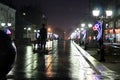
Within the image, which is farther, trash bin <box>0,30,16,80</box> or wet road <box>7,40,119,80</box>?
wet road <box>7,40,119,80</box>

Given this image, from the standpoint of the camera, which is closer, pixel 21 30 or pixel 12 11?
pixel 12 11

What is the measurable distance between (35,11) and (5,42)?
17334cm

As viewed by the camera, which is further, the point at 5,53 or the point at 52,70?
the point at 52,70

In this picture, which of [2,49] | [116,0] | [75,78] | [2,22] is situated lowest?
[75,78]

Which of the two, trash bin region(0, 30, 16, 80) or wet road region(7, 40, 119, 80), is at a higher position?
trash bin region(0, 30, 16, 80)

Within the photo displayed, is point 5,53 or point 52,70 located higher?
point 5,53

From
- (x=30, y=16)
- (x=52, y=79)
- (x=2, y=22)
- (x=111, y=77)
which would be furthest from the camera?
(x=30, y=16)

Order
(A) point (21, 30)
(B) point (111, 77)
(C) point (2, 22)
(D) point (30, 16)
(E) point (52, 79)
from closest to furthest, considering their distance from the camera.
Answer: (E) point (52, 79) → (B) point (111, 77) → (C) point (2, 22) → (A) point (21, 30) → (D) point (30, 16)

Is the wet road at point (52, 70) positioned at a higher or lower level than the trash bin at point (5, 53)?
lower

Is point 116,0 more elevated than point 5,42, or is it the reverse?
point 116,0

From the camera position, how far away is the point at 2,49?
41.1ft

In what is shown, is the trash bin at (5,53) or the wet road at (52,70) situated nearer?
the trash bin at (5,53)

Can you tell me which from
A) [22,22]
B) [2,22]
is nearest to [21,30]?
[22,22]

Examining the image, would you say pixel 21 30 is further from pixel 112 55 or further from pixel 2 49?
pixel 2 49
